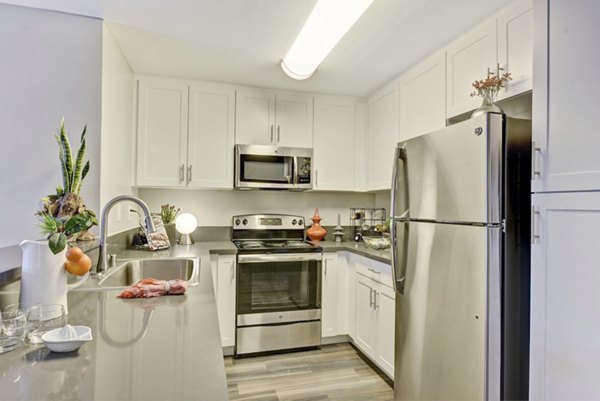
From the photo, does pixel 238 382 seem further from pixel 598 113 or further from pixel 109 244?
pixel 598 113

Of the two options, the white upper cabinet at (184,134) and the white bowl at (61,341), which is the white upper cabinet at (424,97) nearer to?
the white upper cabinet at (184,134)

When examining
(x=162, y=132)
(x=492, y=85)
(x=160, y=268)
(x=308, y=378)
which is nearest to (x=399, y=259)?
(x=492, y=85)

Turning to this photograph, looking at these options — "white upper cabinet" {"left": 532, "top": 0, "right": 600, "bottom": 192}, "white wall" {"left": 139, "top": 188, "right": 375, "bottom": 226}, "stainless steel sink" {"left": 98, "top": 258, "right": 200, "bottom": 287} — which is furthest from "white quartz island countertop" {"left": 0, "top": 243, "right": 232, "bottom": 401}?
"white wall" {"left": 139, "top": 188, "right": 375, "bottom": 226}

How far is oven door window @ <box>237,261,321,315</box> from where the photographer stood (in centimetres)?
267

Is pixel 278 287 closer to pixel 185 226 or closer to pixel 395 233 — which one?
pixel 185 226

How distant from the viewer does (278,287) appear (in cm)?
275

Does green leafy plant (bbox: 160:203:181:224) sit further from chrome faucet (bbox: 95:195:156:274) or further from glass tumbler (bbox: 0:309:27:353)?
glass tumbler (bbox: 0:309:27:353)

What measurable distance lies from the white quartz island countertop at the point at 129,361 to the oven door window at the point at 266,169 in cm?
184

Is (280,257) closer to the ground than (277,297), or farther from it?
farther from it

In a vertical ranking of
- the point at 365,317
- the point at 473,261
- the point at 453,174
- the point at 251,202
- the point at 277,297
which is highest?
the point at 453,174

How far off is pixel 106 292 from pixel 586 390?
68.7 inches

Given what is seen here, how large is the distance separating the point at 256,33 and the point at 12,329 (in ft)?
6.23

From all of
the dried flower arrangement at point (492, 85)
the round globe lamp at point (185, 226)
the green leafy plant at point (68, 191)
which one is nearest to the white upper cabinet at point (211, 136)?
the round globe lamp at point (185, 226)

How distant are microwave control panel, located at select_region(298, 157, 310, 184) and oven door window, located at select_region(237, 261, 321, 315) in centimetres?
75
